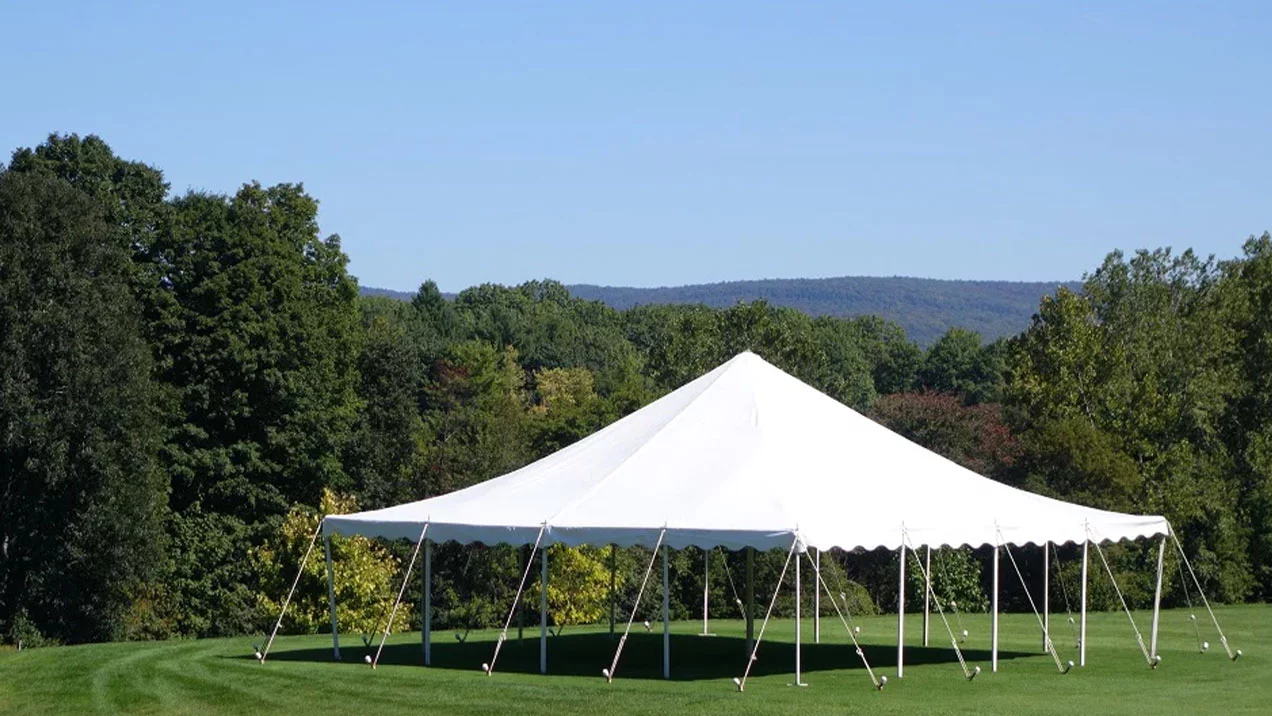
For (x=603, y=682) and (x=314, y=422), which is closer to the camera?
(x=603, y=682)

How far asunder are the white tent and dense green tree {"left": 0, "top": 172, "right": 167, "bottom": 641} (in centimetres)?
1445

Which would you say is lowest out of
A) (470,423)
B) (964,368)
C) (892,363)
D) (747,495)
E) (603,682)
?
(603,682)

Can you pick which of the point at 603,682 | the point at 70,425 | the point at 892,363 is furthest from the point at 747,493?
the point at 892,363

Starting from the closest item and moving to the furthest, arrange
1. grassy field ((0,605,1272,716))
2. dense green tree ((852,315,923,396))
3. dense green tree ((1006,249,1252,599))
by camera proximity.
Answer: grassy field ((0,605,1272,716)), dense green tree ((1006,249,1252,599)), dense green tree ((852,315,923,396))

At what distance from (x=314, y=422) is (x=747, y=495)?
20.7 meters

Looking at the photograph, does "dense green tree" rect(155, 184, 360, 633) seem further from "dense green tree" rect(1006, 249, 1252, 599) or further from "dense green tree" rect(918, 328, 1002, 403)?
"dense green tree" rect(918, 328, 1002, 403)

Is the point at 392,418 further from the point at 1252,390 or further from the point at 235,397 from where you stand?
the point at 1252,390

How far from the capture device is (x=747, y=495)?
16734 mm

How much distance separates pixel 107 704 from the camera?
15.4m

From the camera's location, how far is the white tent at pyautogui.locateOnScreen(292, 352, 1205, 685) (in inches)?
636

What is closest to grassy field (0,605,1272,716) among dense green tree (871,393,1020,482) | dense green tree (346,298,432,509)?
dense green tree (346,298,432,509)

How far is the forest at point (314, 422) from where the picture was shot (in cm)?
3152

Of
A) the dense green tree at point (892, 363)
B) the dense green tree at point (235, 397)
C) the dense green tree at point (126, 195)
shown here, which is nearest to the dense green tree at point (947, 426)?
the dense green tree at point (235, 397)

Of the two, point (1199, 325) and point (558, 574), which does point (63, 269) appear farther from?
point (1199, 325)
